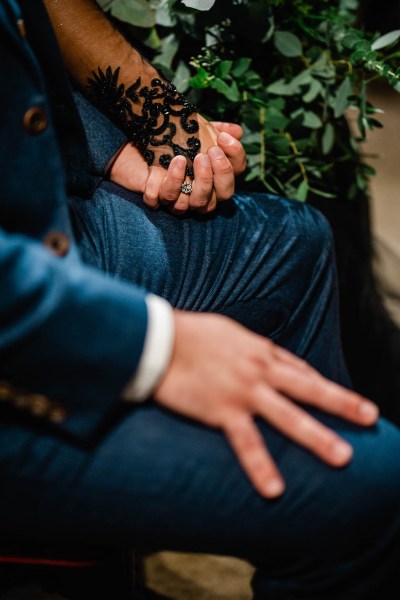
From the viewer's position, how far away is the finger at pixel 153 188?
0.85 m

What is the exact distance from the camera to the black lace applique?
0.87m

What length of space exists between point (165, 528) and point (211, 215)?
518 millimetres

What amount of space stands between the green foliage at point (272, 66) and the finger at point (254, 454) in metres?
0.74

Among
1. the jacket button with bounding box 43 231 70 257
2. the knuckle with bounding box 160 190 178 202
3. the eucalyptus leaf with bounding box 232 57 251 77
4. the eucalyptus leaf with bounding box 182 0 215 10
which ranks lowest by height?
the knuckle with bounding box 160 190 178 202

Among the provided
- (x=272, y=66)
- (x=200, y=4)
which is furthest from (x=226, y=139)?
(x=272, y=66)

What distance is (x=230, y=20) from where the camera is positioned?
1.05 meters

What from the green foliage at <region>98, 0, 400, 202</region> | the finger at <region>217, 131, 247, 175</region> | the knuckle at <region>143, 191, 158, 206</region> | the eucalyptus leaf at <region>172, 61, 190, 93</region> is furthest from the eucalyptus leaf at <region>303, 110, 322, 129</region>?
the knuckle at <region>143, 191, 158, 206</region>

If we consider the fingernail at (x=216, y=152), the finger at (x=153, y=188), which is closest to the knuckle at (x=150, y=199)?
the finger at (x=153, y=188)

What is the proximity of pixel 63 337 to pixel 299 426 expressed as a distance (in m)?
0.22

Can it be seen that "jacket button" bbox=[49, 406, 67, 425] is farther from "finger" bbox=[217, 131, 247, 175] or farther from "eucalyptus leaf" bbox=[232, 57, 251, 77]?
"eucalyptus leaf" bbox=[232, 57, 251, 77]

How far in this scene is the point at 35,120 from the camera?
1.81ft

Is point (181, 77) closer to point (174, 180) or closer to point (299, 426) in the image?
point (174, 180)

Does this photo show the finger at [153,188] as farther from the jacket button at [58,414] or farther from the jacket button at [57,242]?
the jacket button at [58,414]

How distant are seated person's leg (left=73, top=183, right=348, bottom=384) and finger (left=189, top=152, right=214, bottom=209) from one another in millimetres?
58
